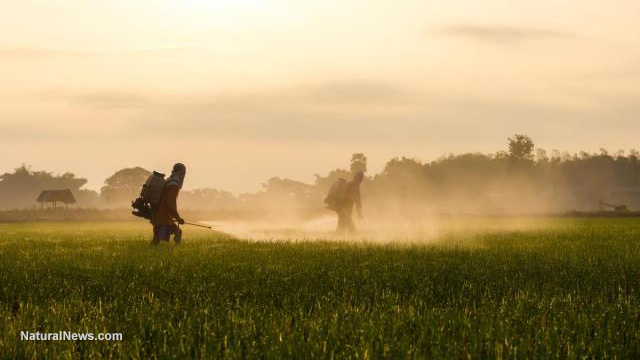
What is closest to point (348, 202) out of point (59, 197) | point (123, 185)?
point (59, 197)

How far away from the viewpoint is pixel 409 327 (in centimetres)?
645

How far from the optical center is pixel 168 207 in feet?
62.5

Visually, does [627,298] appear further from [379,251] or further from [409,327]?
[379,251]

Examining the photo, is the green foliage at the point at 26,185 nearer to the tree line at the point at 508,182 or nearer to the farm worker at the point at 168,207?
the tree line at the point at 508,182

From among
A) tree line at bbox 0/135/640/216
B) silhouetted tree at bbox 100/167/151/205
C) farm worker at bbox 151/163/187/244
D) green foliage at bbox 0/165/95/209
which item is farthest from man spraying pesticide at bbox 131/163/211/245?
green foliage at bbox 0/165/95/209

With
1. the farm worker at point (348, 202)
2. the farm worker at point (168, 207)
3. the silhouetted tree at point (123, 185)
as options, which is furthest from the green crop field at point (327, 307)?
the silhouetted tree at point (123, 185)

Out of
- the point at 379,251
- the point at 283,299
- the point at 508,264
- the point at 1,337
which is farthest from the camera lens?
the point at 379,251

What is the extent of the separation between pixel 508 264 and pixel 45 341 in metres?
8.94

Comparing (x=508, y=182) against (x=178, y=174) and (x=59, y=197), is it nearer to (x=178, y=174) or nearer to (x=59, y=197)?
(x=59, y=197)

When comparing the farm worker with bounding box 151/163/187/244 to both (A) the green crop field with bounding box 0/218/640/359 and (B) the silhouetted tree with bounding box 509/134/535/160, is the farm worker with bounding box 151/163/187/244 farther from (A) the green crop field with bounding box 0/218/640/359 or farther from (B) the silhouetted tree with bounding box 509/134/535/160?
(B) the silhouetted tree with bounding box 509/134/535/160

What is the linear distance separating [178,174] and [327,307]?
1261 centimetres

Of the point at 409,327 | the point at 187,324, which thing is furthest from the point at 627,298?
the point at 187,324

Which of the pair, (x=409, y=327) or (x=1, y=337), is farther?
(x=409, y=327)

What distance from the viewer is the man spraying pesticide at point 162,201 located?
19.0 metres
